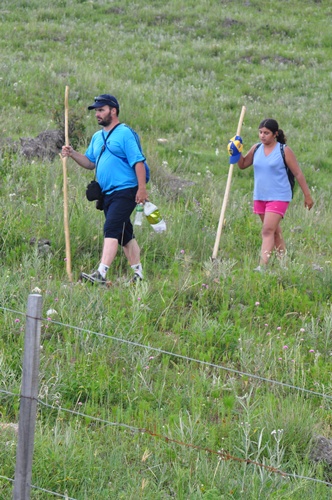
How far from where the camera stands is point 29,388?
355 cm

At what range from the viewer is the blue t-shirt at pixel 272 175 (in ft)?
27.6

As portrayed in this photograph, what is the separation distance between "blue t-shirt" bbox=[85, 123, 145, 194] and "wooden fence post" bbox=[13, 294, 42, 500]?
4200 millimetres

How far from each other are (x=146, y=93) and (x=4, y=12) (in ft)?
28.6

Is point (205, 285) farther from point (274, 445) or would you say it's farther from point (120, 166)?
point (274, 445)

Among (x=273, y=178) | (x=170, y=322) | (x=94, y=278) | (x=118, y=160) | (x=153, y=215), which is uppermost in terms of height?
(x=118, y=160)

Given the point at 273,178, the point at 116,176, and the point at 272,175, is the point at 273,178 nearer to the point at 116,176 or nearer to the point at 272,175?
the point at 272,175

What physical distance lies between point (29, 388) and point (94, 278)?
3725 millimetres

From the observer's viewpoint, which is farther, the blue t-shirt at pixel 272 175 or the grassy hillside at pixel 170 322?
the blue t-shirt at pixel 272 175

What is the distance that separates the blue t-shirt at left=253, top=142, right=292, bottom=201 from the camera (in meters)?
8.41

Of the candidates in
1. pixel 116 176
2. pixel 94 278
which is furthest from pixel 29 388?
pixel 116 176

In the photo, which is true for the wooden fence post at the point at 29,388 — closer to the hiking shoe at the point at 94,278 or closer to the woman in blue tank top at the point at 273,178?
the hiking shoe at the point at 94,278

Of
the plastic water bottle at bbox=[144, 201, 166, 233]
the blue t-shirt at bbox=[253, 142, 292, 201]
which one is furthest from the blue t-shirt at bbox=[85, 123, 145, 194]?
the blue t-shirt at bbox=[253, 142, 292, 201]

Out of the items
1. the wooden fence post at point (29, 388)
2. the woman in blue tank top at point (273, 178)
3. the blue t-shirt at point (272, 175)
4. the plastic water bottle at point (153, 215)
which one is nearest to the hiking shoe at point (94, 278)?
the plastic water bottle at point (153, 215)

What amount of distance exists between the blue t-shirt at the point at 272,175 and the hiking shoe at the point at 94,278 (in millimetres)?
2126
